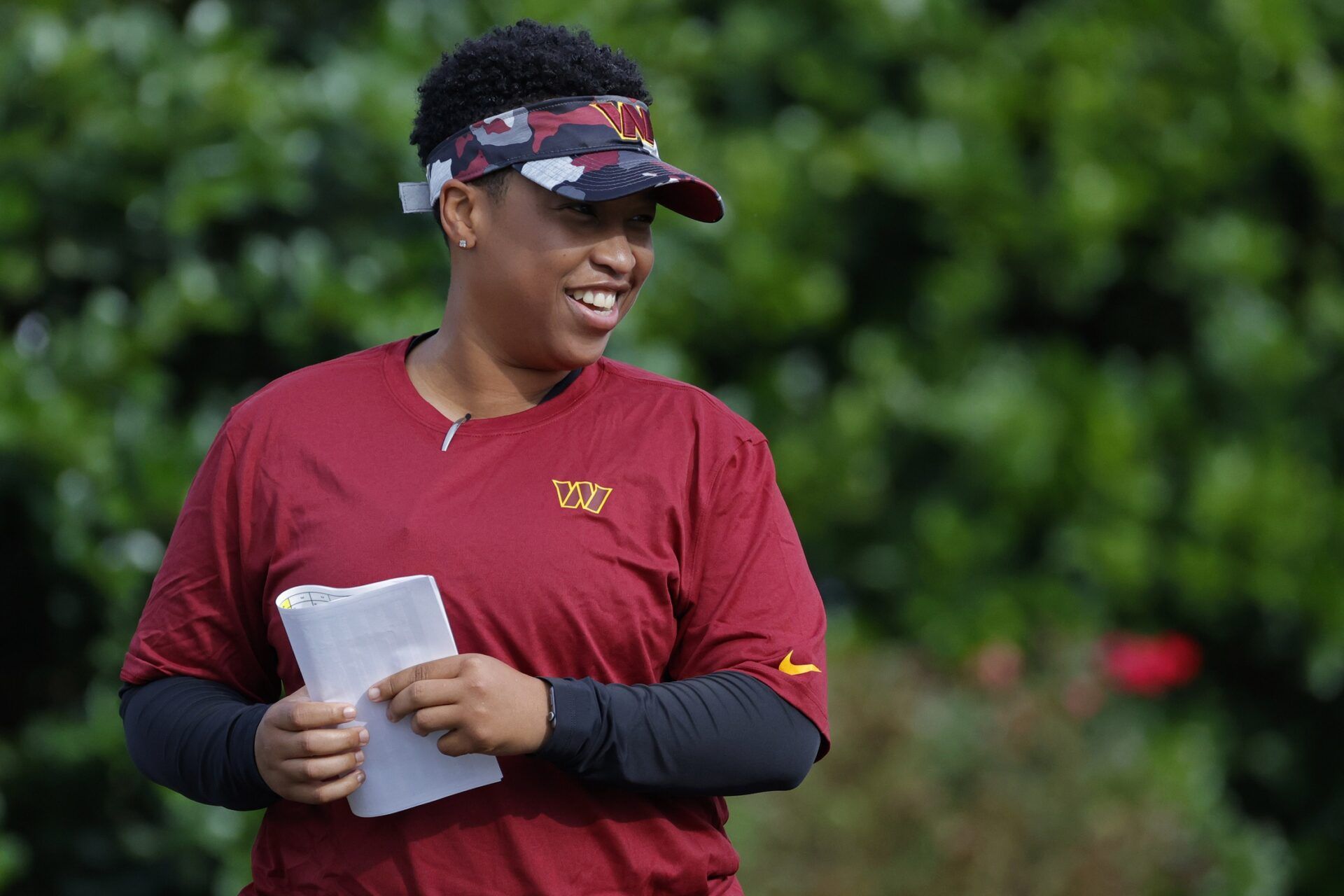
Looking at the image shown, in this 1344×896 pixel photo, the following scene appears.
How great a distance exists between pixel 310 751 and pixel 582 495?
1.46ft

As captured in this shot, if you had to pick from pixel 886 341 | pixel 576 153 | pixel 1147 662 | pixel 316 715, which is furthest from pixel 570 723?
pixel 886 341

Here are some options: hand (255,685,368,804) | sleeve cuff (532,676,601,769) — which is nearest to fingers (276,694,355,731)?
hand (255,685,368,804)

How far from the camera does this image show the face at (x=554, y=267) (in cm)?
213

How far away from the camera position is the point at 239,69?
5.01 meters

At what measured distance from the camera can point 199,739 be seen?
2.06 meters

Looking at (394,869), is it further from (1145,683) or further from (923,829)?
(1145,683)

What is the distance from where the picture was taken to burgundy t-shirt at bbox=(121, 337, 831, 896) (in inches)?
78.9

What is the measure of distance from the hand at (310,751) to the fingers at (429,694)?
7cm

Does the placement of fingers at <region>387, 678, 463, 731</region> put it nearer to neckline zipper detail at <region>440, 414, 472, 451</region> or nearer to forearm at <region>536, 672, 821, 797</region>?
forearm at <region>536, 672, 821, 797</region>

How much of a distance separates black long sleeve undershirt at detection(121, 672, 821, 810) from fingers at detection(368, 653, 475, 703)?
0.12 meters

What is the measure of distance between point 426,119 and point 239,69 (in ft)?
9.75

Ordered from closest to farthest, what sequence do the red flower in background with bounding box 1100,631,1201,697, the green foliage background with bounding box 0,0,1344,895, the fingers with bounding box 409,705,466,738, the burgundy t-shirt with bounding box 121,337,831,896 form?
the fingers with bounding box 409,705,466,738
the burgundy t-shirt with bounding box 121,337,831,896
the green foliage background with bounding box 0,0,1344,895
the red flower in background with bounding box 1100,631,1201,697

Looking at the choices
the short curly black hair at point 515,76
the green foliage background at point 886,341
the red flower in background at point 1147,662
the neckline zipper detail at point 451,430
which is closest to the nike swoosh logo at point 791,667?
the neckline zipper detail at point 451,430

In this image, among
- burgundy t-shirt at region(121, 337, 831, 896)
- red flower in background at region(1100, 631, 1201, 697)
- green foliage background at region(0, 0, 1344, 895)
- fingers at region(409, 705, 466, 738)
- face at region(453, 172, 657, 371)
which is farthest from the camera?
red flower in background at region(1100, 631, 1201, 697)
